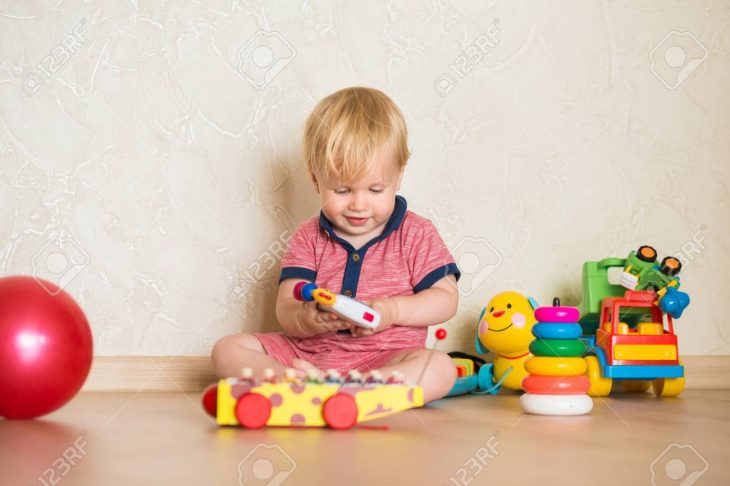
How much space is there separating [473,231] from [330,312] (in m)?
0.62

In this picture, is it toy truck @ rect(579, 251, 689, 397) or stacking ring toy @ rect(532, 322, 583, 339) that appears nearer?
stacking ring toy @ rect(532, 322, 583, 339)

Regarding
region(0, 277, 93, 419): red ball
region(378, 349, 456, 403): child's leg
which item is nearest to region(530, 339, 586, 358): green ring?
region(378, 349, 456, 403): child's leg

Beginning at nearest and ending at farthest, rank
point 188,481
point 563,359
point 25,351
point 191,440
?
point 188,481
point 191,440
point 25,351
point 563,359

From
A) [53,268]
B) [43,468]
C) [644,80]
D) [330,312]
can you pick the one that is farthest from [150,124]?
[644,80]

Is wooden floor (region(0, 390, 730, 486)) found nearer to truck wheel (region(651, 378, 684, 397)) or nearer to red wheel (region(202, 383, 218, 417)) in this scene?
red wheel (region(202, 383, 218, 417))

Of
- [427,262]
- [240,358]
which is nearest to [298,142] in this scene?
[427,262]

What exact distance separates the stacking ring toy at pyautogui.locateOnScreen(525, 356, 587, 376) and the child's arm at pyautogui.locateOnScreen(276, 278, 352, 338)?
0.31 metres

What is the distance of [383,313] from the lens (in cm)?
135

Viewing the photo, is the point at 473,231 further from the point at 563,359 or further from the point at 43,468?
the point at 43,468

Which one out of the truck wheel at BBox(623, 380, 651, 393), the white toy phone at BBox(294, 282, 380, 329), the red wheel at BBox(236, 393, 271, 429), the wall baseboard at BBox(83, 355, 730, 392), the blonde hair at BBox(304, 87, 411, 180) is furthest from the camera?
the truck wheel at BBox(623, 380, 651, 393)

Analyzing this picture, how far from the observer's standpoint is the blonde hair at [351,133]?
1.45 metres

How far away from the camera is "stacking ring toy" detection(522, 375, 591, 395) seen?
1298 mm

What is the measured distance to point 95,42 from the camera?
1.71 m

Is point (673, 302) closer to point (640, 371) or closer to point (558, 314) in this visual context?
point (640, 371)
